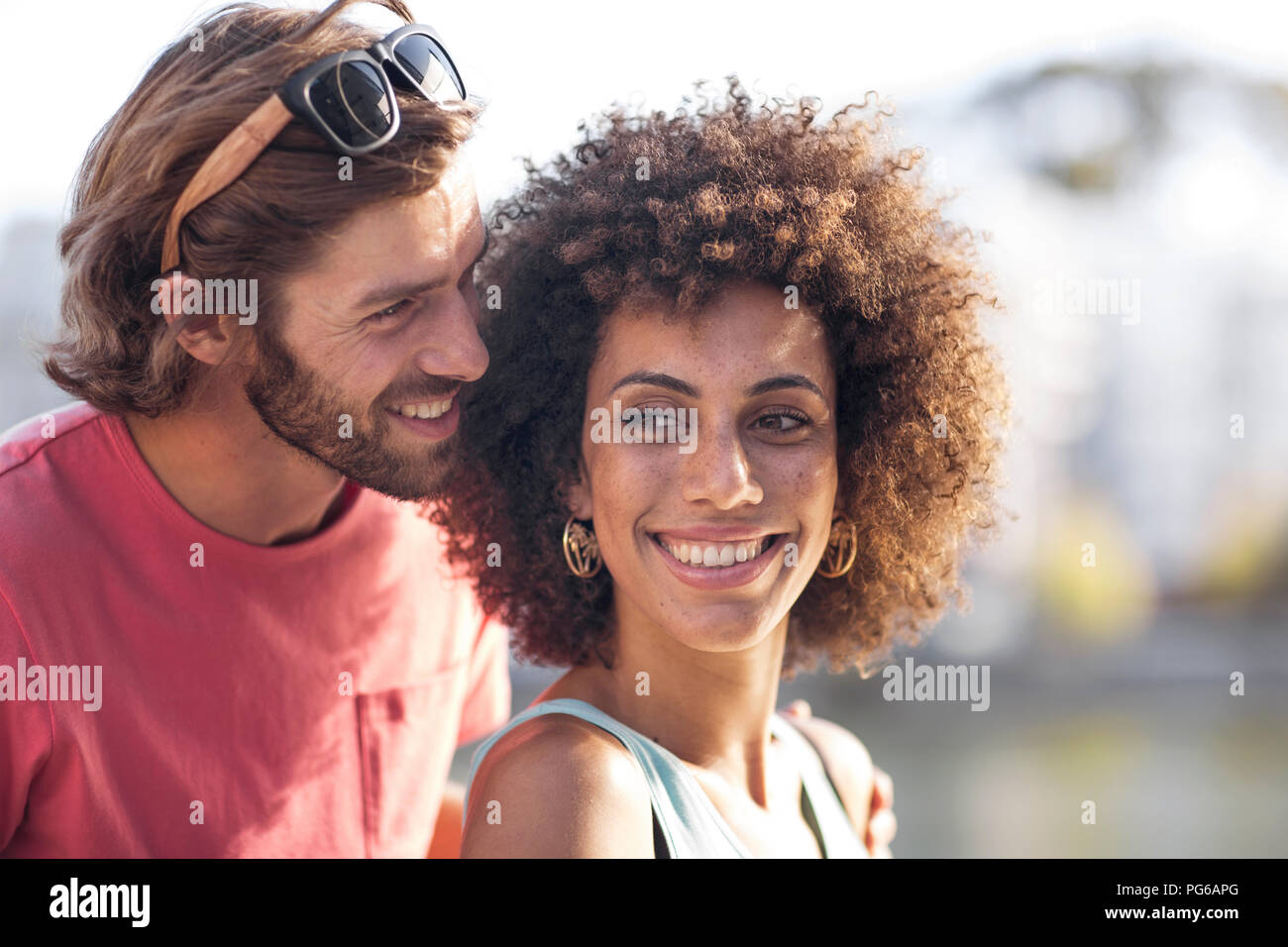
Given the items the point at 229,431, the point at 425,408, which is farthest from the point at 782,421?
the point at 229,431

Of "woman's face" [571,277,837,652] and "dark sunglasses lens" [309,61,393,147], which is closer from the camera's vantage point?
"woman's face" [571,277,837,652]

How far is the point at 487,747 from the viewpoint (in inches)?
83.7

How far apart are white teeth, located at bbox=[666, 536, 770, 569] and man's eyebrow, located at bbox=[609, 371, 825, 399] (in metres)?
0.28

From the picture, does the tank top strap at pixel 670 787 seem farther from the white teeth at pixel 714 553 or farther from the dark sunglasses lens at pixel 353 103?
the dark sunglasses lens at pixel 353 103

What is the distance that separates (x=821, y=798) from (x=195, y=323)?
179 centimetres

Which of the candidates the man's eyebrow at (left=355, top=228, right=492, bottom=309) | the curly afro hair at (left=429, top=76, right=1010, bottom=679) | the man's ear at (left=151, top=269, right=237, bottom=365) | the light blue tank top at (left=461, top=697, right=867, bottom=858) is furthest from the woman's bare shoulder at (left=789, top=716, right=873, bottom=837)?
the man's ear at (left=151, top=269, right=237, bottom=365)

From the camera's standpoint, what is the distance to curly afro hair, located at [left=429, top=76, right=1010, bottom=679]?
7.02 feet

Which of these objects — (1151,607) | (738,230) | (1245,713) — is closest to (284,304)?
(738,230)

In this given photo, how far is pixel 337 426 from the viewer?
2.43m

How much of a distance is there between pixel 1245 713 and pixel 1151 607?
5.26 feet

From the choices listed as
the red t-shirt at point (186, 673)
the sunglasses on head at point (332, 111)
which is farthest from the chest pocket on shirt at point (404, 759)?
the sunglasses on head at point (332, 111)

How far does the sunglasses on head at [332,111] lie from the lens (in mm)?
2244

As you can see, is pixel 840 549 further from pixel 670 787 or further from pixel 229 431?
pixel 229 431

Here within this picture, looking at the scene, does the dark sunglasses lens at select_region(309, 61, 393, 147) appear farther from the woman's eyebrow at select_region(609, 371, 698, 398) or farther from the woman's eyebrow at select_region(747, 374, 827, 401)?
the woman's eyebrow at select_region(747, 374, 827, 401)
